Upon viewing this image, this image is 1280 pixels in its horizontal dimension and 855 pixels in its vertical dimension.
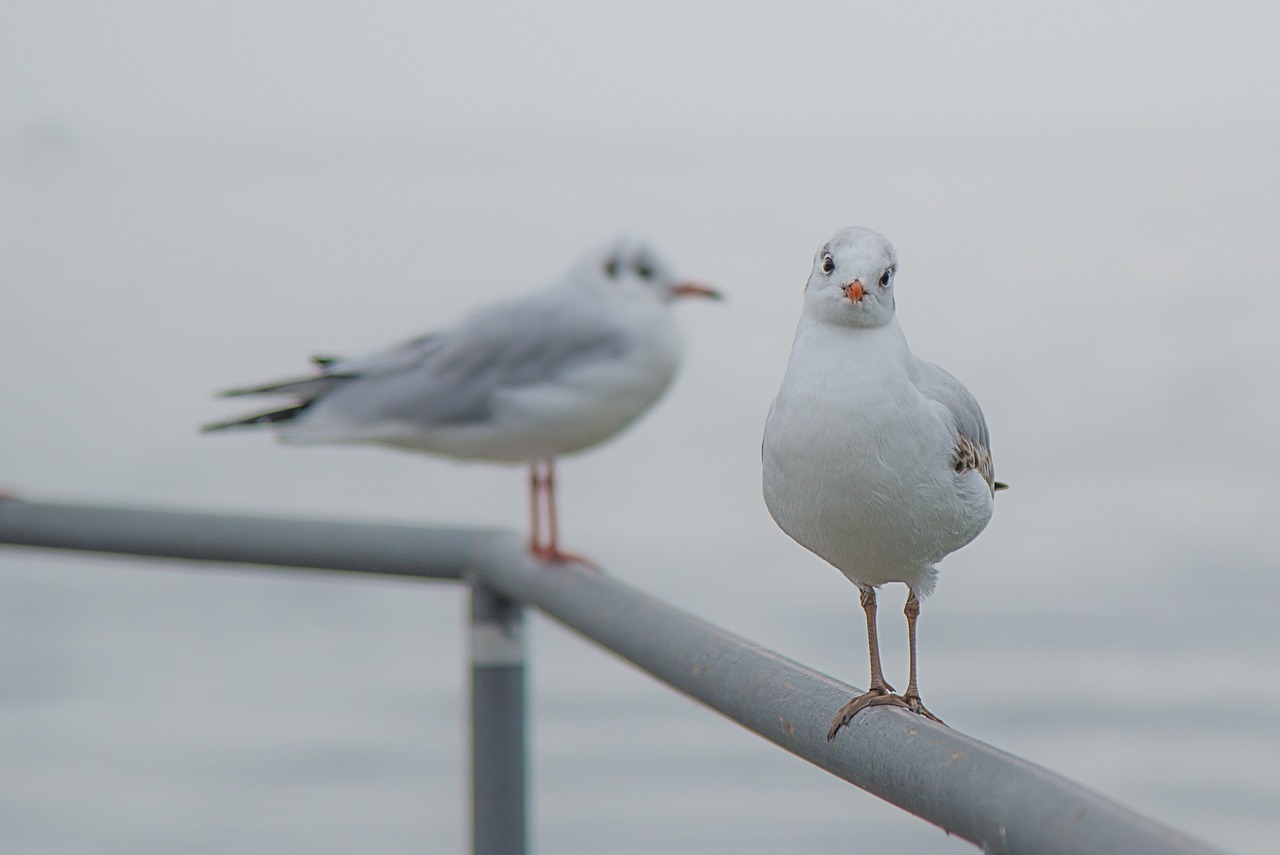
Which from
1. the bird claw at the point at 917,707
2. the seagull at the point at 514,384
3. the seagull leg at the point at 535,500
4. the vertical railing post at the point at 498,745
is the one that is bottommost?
the bird claw at the point at 917,707

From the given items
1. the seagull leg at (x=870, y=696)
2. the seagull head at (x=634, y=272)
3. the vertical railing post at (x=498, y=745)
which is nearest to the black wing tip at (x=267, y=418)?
the seagull head at (x=634, y=272)

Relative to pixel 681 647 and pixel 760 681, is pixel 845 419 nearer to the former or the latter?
pixel 760 681

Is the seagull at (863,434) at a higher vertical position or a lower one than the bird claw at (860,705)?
higher

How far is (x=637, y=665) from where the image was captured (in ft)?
4.07

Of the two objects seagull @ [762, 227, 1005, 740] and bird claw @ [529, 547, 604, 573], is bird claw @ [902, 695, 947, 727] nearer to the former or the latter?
seagull @ [762, 227, 1005, 740]

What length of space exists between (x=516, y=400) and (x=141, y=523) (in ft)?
1.59

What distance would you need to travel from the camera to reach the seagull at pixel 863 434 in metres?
0.78

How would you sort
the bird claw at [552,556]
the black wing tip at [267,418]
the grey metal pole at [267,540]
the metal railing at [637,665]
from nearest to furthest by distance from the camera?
the metal railing at [637,665] → the bird claw at [552,556] → the grey metal pole at [267,540] → the black wing tip at [267,418]

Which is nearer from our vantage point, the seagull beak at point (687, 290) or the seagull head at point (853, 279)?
the seagull head at point (853, 279)

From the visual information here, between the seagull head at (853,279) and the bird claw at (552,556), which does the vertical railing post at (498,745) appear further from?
the seagull head at (853,279)

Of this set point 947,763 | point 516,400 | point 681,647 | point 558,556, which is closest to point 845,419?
point 947,763

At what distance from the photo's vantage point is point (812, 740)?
97cm

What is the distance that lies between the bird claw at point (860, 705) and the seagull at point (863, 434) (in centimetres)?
11

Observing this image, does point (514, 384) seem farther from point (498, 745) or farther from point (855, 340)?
point (855, 340)
